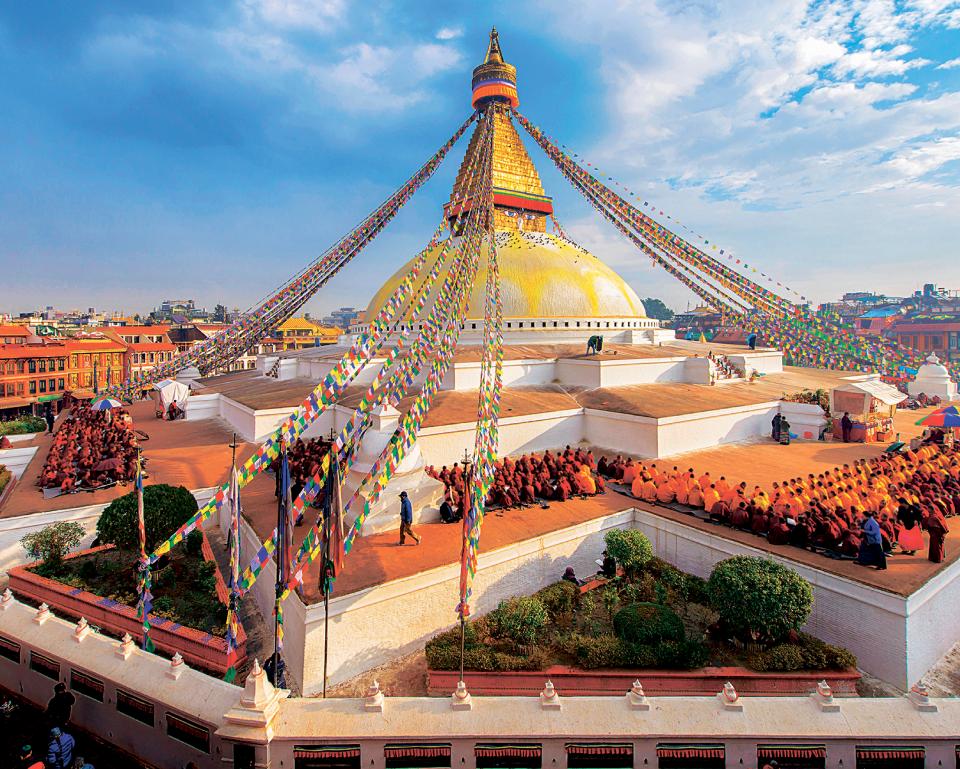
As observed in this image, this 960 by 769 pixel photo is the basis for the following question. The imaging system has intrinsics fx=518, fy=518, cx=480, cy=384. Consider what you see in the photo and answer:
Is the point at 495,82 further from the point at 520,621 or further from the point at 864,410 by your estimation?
the point at 520,621

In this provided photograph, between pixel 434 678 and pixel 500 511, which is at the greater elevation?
pixel 500 511

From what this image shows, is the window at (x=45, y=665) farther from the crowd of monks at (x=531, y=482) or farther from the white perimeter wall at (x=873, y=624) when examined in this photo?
the white perimeter wall at (x=873, y=624)

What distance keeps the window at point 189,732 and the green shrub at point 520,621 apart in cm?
362

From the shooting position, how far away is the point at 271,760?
445cm

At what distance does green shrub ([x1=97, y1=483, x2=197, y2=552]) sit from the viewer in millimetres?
8586

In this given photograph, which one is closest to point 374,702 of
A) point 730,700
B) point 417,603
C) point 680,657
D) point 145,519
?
point 417,603

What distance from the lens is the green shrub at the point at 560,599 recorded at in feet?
25.8

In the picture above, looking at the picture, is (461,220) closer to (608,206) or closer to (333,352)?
(608,206)

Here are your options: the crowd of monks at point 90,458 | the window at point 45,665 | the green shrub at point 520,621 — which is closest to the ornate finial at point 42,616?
the window at point 45,665

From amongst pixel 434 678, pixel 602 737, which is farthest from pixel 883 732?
pixel 434 678

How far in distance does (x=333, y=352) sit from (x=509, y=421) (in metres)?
12.3

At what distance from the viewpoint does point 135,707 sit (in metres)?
5.19

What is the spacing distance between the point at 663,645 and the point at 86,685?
6589mm


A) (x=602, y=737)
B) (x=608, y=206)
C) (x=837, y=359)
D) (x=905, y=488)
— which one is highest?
(x=608, y=206)
